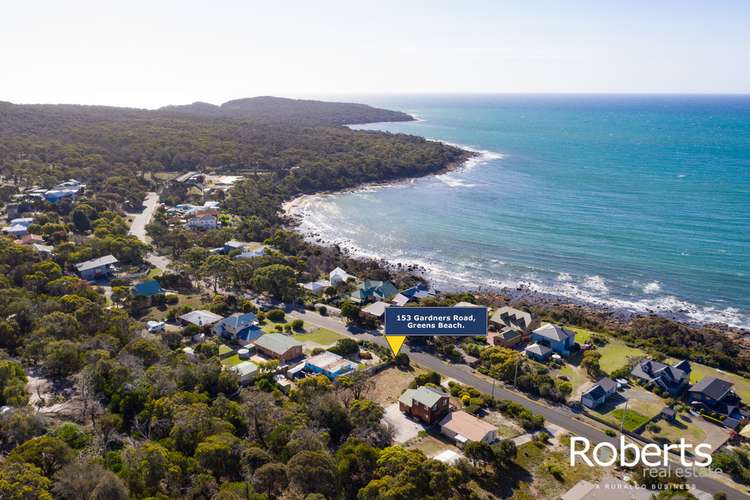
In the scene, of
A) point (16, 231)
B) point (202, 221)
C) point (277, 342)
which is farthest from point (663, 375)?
point (16, 231)

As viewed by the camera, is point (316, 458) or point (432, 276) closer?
point (316, 458)

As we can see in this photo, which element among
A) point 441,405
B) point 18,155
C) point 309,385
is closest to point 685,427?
point 441,405

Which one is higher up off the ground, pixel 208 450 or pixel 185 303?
pixel 208 450

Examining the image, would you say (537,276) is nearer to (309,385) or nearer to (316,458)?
(309,385)

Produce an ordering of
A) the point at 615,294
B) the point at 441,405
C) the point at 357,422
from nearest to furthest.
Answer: the point at 357,422
the point at 441,405
the point at 615,294

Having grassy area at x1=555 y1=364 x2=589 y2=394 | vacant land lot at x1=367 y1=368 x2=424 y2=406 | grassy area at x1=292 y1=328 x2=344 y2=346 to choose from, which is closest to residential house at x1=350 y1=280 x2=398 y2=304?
grassy area at x1=292 y1=328 x2=344 y2=346

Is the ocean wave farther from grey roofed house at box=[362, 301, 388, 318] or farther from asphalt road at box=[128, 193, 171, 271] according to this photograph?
asphalt road at box=[128, 193, 171, 271]

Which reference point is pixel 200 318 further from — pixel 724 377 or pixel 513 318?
pixel 724 377

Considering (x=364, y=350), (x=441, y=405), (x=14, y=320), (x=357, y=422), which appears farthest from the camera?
(x=364, y=350)
